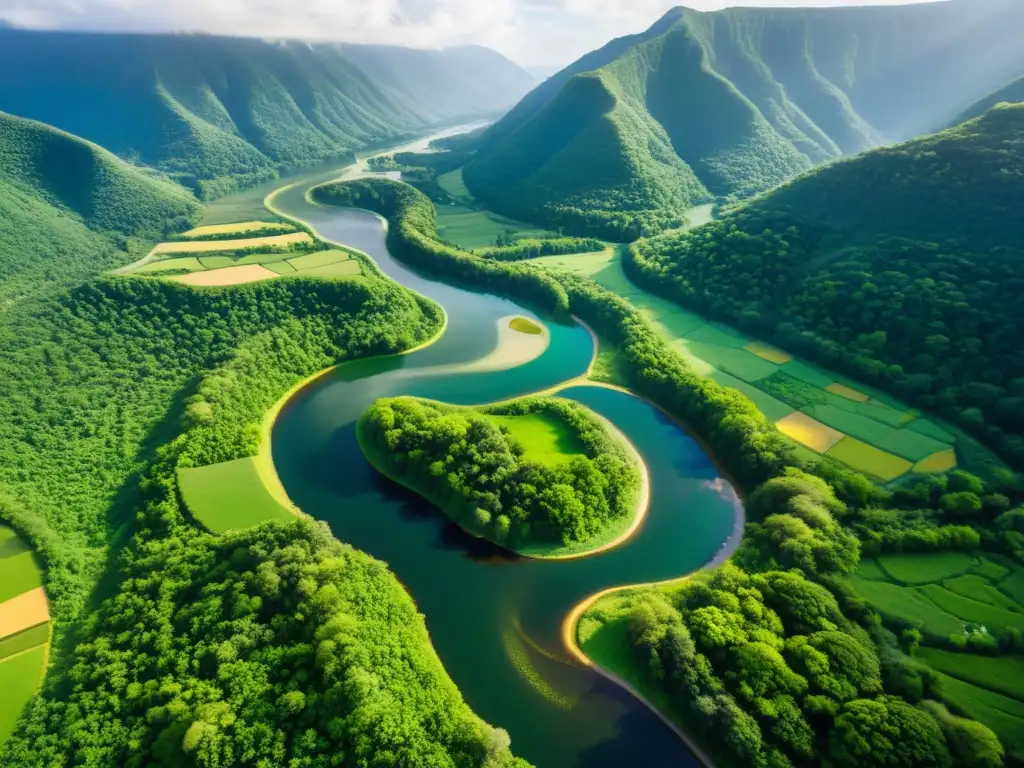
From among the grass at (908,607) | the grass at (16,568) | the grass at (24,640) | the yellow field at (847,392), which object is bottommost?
the grass at (24,640)

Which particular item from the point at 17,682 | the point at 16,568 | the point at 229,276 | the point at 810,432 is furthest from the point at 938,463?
the point at 229,276

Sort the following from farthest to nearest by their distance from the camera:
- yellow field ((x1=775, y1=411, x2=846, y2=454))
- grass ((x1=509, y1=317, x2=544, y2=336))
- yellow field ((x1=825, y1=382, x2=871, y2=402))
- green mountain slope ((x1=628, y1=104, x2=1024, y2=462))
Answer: grass ((x1=509, y1=317, x2=544, y2=336)) → yellow field ((x1=825, y1=382, x2=871, y2=402)) → green mountain slope ((x1=628, y1=104, x2=1024, y2=462)) → yellow field ((x1=775, y1=411, x2=846, y2=454))

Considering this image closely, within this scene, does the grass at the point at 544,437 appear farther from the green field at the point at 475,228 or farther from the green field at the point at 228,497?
the green field at the point at 475,228

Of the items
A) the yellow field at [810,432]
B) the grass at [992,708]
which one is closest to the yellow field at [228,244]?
the yellow field at [810,432]

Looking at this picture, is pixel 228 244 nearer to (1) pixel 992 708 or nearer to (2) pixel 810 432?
(2) pixel 810 432

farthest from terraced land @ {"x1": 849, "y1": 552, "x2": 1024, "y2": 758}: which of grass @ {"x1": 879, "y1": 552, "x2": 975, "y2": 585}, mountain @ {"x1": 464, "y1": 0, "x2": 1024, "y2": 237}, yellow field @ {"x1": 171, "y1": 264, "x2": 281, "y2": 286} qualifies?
mountain @ {"x1": 464, "y1": 0, "x2": 1024, "y2": 237}

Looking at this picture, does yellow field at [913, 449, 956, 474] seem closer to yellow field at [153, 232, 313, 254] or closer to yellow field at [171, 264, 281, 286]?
yellow field at [171, 264, 281, 286]
